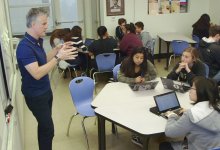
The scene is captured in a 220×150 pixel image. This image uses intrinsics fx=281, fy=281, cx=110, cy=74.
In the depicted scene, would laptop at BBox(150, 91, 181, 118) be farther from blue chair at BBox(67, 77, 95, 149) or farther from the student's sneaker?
blue chair at BBox(67, 77, 95, 149)

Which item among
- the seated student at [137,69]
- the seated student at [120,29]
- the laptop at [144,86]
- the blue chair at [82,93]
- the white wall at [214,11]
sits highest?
the white wall at [214,11]

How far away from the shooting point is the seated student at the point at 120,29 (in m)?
6.37

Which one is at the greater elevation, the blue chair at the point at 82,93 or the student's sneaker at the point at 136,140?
the blue chair at the point at 82,93

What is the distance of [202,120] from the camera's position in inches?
77.6

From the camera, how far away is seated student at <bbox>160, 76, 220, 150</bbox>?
198cm

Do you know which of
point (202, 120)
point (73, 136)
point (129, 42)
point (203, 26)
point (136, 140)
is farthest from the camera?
point (203, 26)

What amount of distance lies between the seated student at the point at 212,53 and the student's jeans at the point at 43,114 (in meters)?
2.50

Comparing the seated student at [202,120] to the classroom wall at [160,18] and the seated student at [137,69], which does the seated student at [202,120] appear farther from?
the classroom wall at [160,18]

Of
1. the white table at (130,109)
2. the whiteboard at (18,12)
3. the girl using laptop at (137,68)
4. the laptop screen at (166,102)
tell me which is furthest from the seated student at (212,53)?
the whiteboard at (18,12)

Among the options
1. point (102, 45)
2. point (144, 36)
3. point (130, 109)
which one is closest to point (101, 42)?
point (102, 45)

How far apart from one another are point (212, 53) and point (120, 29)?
2.84 metres

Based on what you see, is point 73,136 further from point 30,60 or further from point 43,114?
point 30,60

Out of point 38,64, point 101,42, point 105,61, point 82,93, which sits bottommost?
point 82,93

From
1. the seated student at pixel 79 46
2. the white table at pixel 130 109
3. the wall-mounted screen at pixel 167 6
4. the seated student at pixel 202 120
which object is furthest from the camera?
the wall-mounted screen at pixel 167 6
